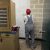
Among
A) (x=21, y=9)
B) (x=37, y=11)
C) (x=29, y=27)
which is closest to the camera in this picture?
Result: (x=29, y=27)

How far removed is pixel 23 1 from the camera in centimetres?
522

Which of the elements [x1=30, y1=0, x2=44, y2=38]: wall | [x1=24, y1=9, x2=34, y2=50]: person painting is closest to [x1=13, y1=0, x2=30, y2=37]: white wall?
[x1=30, y1=0, x2=44, y2=38]: wall

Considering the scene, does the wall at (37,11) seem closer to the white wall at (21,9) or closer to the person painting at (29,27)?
the white wall at (21,9)

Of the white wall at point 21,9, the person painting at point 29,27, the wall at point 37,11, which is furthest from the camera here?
the white wall at point 21,9

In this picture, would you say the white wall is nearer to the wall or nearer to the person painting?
the wall

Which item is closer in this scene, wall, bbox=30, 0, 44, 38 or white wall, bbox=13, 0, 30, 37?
wall, bbox=30, 0, 44, 38

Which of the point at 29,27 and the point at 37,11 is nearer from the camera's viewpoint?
the point at 29,27

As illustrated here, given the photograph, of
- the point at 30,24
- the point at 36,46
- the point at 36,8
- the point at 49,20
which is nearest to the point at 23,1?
the point at 36,8

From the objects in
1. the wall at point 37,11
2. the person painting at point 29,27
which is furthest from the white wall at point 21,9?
the person painting at point 29,27

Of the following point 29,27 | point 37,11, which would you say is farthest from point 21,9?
point 29,27

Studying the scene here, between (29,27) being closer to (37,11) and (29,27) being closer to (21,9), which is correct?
(37,11)

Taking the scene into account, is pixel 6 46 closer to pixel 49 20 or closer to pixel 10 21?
pixel 10 21

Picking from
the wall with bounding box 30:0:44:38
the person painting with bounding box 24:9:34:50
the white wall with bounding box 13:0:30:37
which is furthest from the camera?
the white wall with bounding box 13:0:30:37

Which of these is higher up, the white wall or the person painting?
the white wall
